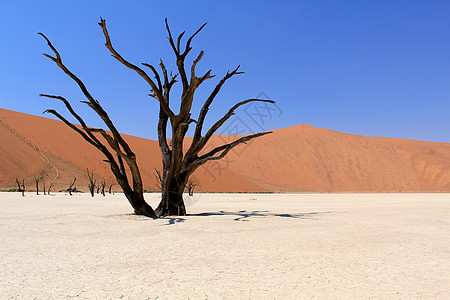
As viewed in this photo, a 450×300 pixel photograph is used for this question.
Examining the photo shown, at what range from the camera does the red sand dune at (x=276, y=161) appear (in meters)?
46.9

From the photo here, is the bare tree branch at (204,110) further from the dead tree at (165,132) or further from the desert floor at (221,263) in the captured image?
the desert floor at (221,263)

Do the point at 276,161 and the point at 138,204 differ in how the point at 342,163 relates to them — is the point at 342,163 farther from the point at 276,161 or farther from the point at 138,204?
the point at 138,204

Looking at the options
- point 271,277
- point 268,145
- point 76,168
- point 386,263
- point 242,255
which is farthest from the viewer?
point 268,145

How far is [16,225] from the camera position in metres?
8.78

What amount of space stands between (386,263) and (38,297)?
14.2ft

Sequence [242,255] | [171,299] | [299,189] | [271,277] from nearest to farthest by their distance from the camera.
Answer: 1. [171,299]
2. [271,277]
3. [242,255]
4. [299,189]

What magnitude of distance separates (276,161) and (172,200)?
62.9 m

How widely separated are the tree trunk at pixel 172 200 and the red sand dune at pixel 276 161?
33.6 meters

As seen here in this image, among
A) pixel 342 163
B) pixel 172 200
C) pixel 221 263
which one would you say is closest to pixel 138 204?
pixel 172 200

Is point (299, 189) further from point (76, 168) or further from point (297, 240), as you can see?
point (297, 240)

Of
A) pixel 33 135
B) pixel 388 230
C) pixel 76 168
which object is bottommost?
pixel 388 230

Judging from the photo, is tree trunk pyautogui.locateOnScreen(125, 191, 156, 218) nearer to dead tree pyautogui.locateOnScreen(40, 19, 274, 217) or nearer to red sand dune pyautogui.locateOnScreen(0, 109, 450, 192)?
dead tree pyautogui.locateOnScreen(40, 19, 274, 217)

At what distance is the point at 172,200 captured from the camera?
11625 mm

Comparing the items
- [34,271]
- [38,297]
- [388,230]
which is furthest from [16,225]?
[388,230]
